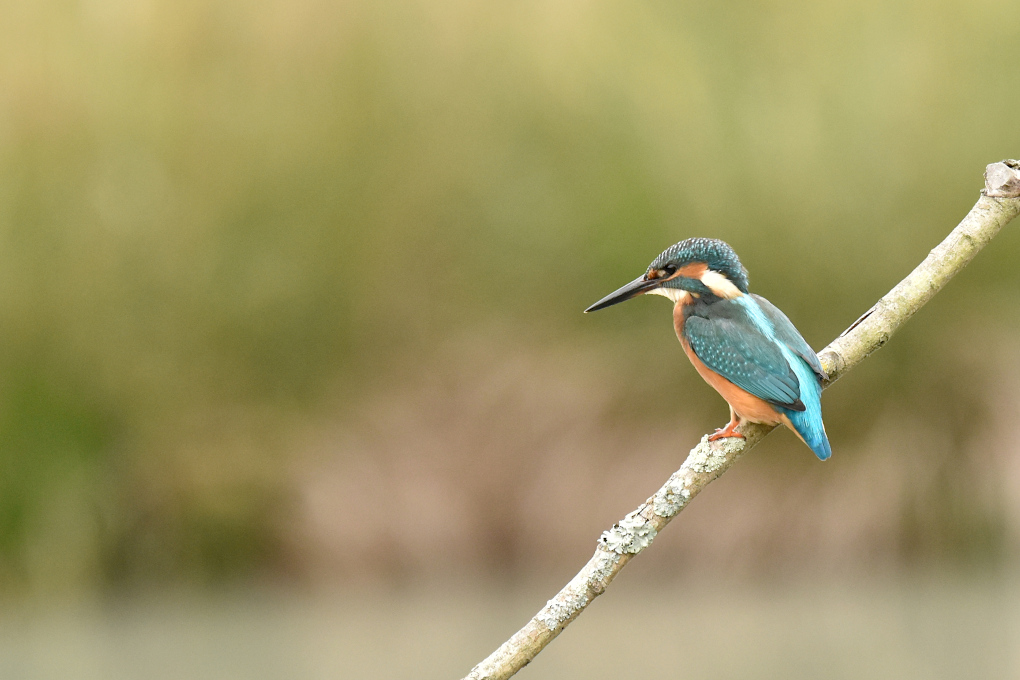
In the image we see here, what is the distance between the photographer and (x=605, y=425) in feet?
10.4

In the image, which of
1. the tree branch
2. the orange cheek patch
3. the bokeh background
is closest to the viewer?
the tree branch

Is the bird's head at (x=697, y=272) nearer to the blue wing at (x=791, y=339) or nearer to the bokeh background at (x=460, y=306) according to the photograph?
→ the blue wing at (x=791, y=339)

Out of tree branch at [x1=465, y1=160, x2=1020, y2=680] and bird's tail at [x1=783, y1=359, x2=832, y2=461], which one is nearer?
tree branch at [x1=465, y1=160, x2=1020, y2=680]

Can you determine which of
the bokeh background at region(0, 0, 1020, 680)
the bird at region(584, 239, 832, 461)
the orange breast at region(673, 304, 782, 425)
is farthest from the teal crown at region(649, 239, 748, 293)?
the bokeh background at region(0, 0, 1020, 680)

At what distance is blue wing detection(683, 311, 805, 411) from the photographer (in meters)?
1.10

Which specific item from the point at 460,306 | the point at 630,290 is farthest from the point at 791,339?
the point at 460,306

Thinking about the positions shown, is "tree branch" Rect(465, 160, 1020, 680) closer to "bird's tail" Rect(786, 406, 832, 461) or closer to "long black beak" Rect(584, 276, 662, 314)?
"bird's tail" Rect(786, 406, 832, 461)

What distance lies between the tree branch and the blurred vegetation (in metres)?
2.02

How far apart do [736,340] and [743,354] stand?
3cm

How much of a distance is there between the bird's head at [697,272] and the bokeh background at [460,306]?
185 centimetres

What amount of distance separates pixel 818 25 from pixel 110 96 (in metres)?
2.48

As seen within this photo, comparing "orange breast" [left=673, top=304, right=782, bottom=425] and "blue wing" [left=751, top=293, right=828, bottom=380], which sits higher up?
"blue wing" [left=751, top=293, right=828, bottom=380]

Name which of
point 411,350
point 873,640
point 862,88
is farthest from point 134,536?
point 862,88

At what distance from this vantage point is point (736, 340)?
1177 mm
